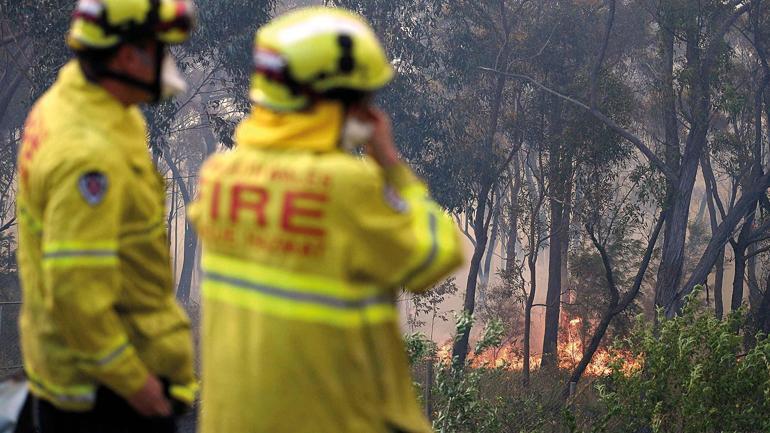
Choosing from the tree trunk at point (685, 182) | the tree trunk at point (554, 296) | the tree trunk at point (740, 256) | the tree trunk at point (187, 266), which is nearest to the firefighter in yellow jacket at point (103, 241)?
the tree trunk at point (685, 182)

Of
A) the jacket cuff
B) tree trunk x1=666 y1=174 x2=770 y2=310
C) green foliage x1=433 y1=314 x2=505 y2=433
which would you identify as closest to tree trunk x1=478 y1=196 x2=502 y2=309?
tree trunk x1=666 y1=174 x2=770 y2=310

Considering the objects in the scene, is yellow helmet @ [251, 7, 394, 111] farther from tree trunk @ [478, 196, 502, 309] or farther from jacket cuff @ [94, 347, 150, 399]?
tree trunk @ [478, 196, 502, 309]

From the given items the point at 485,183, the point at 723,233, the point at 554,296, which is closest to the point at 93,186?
the point at 723,233

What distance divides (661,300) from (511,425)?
7.72 meters

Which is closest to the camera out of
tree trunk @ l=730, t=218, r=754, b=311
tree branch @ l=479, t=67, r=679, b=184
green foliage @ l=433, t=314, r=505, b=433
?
green foliage @ l=433, t=314, r=505, b=433

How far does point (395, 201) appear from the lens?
2.12 m

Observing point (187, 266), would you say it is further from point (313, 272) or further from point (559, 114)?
point (313, 272)

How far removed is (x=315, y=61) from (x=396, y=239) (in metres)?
0.39

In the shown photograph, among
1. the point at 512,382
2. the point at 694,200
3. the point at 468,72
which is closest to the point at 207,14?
the point at 468,72

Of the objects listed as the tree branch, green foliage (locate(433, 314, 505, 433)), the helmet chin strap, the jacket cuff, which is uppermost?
the tree branch

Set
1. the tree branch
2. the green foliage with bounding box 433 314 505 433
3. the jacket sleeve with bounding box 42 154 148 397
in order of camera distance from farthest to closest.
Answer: the tree branch < the green foliage with bounding box 433 314 505 433 < the jacket sleeve with bounding box 42 154 148 397

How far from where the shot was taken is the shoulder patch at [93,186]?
2420mm

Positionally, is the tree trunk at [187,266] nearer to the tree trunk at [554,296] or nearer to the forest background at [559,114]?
the forest background at [559,114]

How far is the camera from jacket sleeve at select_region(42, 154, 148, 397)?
2.40 metres
